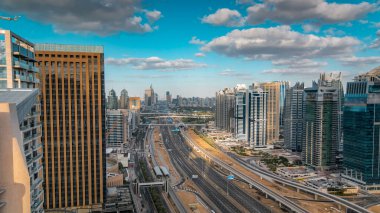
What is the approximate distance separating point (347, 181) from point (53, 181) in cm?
3659

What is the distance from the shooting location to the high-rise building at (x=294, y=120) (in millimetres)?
61188

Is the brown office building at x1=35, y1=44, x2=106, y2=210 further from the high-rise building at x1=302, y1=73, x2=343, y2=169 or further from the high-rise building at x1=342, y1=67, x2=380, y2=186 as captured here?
the high-rise building at x1=302, y1=73, x2=343, y2=169

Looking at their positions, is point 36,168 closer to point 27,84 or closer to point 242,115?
point 27,84

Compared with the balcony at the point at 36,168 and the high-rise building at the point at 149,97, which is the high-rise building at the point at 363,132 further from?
the high-rise building at the point at 149,97

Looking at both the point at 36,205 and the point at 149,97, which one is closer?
the point at 36,205

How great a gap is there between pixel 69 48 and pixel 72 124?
6874 mm

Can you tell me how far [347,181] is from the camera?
4019cm

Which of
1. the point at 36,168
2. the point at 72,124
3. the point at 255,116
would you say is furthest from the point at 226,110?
the point at 36,168

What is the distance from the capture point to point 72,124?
26.8 metres

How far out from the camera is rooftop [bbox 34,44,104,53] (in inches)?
1021

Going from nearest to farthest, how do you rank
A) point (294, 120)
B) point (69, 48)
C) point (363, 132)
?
point (69, 48) < point (363, 132) < point (294, 120)

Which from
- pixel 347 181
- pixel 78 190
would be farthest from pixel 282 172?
pixel 78 190

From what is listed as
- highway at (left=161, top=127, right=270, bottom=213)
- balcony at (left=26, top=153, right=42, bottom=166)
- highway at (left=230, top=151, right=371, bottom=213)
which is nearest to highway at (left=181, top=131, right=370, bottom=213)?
highway at (left=230, top=151, right=371, bottom=213)

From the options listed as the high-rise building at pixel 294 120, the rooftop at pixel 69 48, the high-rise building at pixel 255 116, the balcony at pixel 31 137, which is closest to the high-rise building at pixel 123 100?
the high-rise building at pixel 255 116
